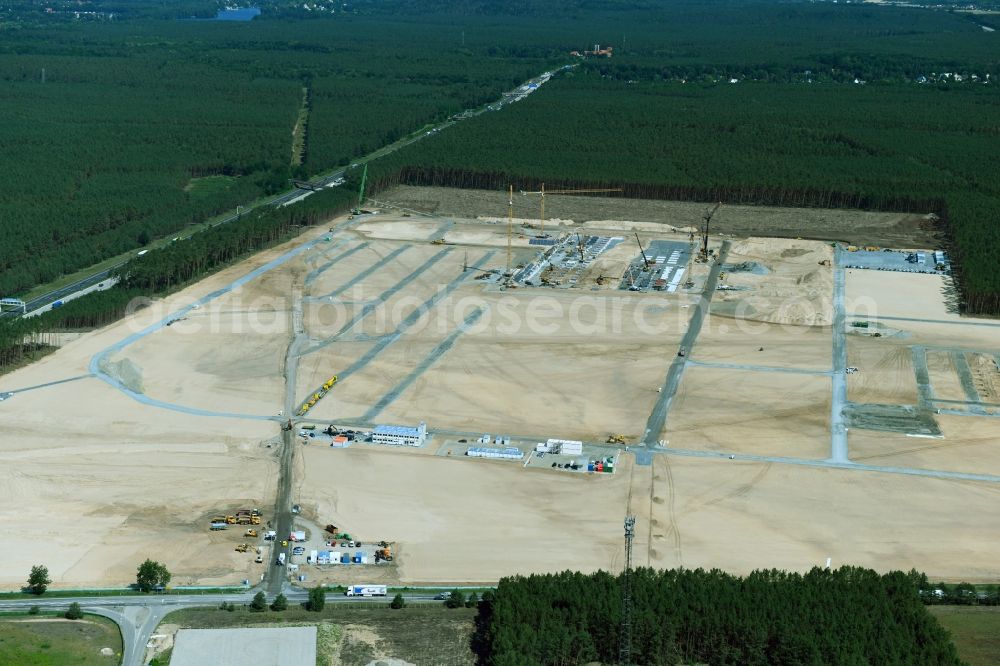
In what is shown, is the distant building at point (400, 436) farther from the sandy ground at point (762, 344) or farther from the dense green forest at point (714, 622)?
the sandy ground at point (762, 344)

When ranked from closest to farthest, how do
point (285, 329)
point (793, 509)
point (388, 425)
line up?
point (793, 509), point (388, 425), point (285, 329)

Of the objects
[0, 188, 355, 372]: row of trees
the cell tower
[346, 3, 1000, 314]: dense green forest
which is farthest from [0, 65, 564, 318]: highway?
the cell tower

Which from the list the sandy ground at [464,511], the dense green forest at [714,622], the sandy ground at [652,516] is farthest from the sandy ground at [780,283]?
the dense green forest at [714,622]

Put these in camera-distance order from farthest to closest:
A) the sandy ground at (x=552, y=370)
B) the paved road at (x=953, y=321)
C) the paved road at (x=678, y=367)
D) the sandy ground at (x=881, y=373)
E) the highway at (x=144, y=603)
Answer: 1. the paved road at (x=953, y=321)
2. the sandy ground at (x=881, y=373)
3. the sandy ground at (x=552, y=370)
4. the paved road at (x=678, y=367)
5. the highway at (x=144, y=603)

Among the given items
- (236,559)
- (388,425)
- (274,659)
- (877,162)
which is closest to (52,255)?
(388,425)

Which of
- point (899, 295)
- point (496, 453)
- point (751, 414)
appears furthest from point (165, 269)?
point (899, 295)

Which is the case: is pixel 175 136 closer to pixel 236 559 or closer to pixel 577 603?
pixel 236 559
